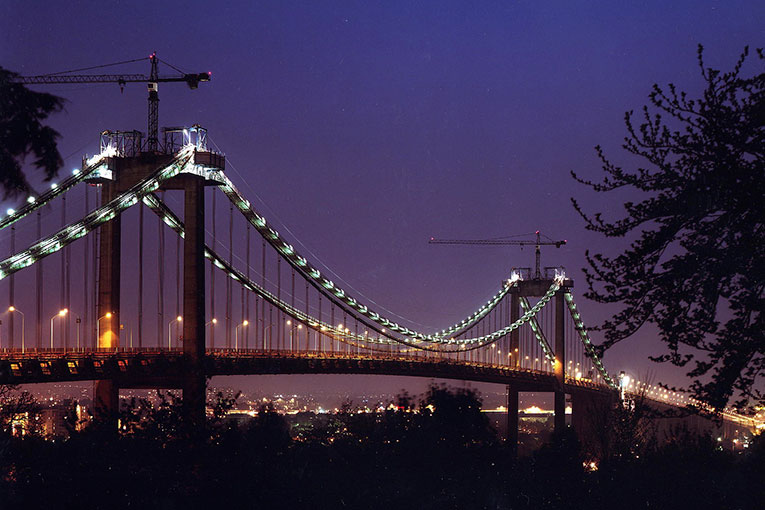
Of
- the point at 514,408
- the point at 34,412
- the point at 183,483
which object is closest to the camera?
the point at 183,483

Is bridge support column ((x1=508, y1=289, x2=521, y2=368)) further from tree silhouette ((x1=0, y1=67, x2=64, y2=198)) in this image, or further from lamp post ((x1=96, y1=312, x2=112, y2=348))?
tree silhouette ((x1=0, y1=67, x2=64, y2=198))

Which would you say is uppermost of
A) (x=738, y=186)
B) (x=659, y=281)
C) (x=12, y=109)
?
(x=12, y=109)

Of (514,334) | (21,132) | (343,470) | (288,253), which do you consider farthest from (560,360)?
(21,132)

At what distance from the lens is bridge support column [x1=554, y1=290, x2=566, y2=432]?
116 m

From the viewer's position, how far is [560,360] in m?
125

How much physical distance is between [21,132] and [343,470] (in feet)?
117

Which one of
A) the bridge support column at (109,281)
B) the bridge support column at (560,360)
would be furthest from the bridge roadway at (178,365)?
the bridge support column at (560,360)

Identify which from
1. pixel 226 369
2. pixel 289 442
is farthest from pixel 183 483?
pixel 226 369

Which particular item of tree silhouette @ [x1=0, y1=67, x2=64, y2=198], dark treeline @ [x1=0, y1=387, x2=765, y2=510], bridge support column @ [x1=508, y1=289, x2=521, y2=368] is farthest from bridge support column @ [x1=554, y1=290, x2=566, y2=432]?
tree silhouette @ [x1=0, y1=67, x2=64, y2=198]

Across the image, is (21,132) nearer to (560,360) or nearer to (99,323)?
(99,323)

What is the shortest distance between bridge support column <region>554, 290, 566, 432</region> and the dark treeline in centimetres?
4483

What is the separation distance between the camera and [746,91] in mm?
14594

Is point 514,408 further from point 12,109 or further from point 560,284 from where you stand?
point 12,109

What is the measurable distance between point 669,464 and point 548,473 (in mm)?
6348
